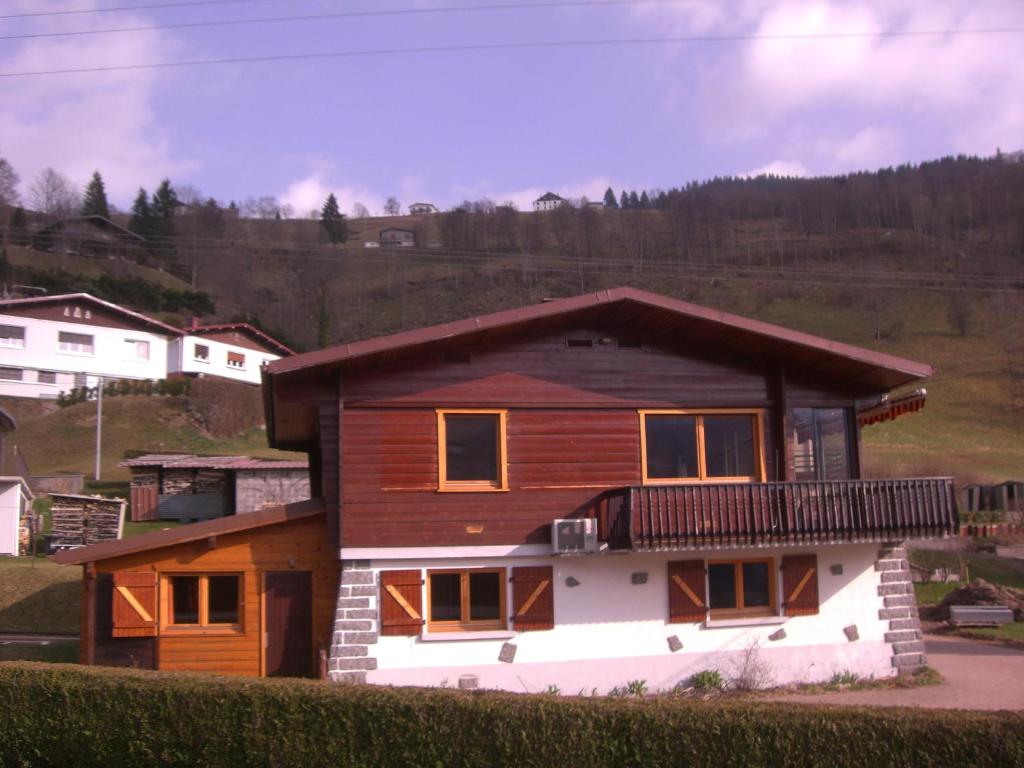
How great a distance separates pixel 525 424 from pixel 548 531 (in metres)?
1.75

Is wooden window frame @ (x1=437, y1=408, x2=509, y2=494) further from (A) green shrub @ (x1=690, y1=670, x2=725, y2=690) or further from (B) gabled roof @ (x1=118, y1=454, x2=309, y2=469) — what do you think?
(B) gabled roof @ (x1=118, y1=454, x2=309, y2=469)

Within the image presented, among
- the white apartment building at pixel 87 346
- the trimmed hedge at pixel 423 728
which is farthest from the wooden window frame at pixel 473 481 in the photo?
the white apartment building at pixel 87 346

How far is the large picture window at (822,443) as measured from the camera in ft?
57.9

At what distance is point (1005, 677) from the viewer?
1705cm

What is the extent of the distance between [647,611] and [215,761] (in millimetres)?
8037

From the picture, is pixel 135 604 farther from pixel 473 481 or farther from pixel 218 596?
pixel 473 481

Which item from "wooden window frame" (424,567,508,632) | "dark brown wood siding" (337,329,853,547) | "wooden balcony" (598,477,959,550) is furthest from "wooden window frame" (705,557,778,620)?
"wooden window frame" (424,567,508,632)

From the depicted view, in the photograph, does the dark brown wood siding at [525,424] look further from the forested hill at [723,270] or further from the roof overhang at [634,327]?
the forested hill at [723,270]

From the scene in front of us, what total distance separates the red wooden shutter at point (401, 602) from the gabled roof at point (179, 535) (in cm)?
162

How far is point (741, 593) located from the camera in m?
17.0

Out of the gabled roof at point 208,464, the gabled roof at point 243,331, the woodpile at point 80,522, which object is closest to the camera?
the woodpile at point 80,522

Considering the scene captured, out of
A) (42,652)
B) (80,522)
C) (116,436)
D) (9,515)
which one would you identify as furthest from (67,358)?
(42,652)

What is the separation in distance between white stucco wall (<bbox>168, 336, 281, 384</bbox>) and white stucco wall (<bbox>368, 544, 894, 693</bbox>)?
46.9 meters

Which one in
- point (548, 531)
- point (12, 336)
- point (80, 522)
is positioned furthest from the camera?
point (12, 336)
